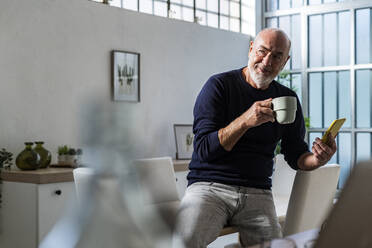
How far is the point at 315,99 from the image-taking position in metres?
7.21

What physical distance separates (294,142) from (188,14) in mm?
4294

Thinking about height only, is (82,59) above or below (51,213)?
above

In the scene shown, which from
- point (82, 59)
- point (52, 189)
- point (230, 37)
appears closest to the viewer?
point (52, 189)

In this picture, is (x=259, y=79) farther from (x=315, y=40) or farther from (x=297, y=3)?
(x=297, y=3)

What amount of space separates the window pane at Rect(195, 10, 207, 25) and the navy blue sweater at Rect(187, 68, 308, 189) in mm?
4296

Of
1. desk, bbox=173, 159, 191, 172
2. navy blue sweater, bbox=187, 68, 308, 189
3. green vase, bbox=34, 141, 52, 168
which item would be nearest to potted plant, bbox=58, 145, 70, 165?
green vase, bbox=34, 141, 52, 168

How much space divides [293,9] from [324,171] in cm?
520

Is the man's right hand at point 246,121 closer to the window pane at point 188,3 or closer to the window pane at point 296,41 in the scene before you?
the window pane at point 188,3

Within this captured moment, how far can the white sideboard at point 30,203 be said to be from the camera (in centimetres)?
385

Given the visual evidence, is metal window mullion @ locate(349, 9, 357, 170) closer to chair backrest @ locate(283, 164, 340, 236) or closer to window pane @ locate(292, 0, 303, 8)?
window pane @ locate(292, 0, 303, 8)

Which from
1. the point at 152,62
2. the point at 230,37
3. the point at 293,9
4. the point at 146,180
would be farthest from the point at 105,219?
the point at 293,9

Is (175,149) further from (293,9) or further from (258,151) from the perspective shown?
(258,151)

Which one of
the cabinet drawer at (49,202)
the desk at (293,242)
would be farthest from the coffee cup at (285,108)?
the cabinet drawer at (49,202)

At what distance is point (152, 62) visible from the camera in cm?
571
